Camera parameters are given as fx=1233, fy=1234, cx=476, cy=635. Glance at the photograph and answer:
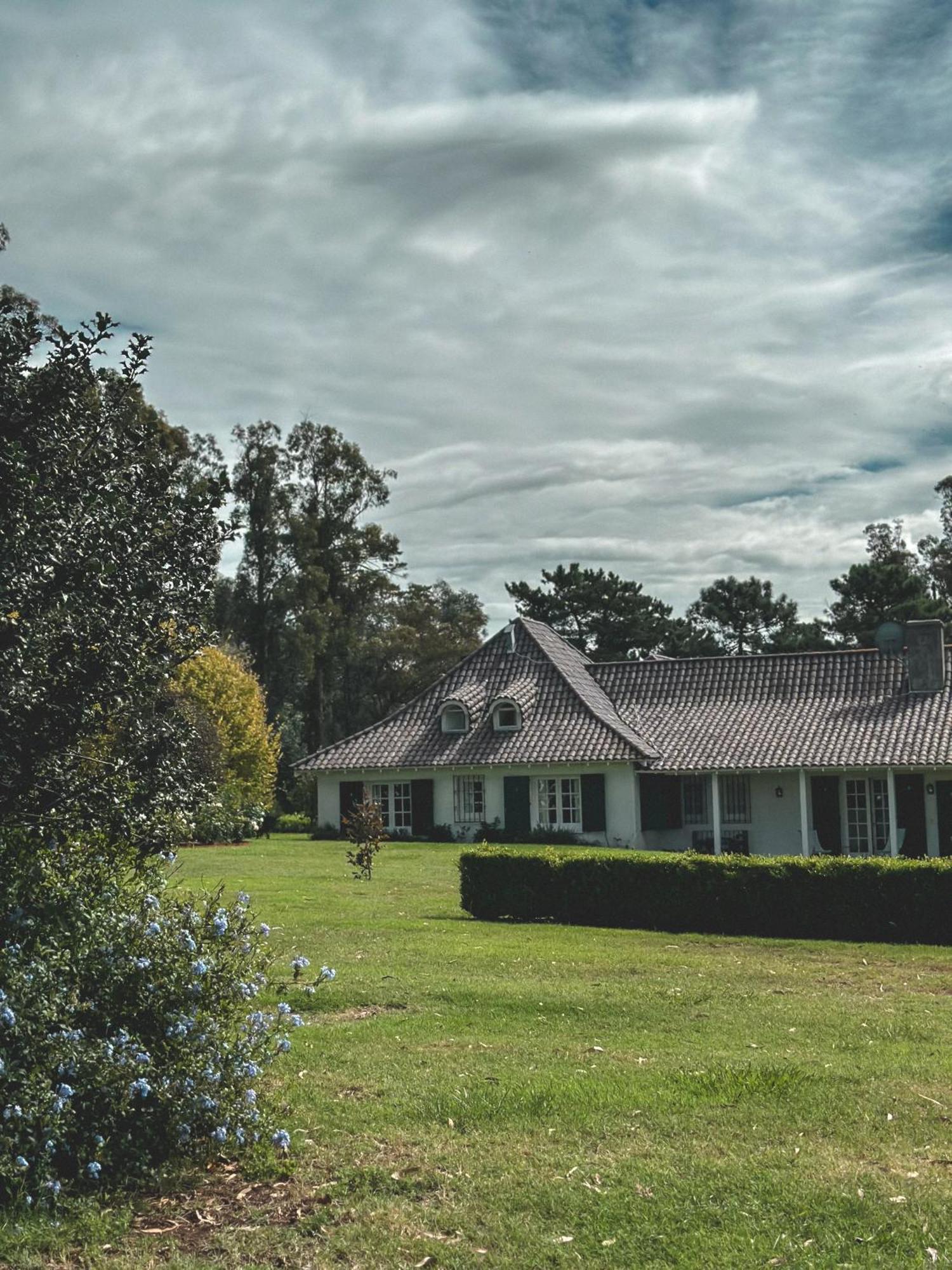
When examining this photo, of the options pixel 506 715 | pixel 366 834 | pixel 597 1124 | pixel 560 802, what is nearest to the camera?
pixel 597 1124

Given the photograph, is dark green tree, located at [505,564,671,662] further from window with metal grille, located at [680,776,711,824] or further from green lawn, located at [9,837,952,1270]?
green lawn, located at [9,837,952,1270]

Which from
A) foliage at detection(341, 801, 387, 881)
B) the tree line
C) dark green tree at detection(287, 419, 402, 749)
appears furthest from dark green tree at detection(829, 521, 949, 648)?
foliage at detection(341, 801, 387, 881)

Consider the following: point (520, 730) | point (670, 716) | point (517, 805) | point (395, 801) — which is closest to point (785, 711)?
point (670, 716)

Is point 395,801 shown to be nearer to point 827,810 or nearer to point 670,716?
point 670,716

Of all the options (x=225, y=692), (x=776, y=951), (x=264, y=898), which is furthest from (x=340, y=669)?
(x=776, y=951)

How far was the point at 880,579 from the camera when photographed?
188ft

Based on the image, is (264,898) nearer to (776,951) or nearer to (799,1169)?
(776,951)

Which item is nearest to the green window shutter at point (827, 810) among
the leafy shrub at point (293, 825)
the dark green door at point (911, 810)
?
the dark green door at point (911, 810)

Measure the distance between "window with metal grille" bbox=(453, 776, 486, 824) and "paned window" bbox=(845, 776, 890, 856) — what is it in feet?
31.9

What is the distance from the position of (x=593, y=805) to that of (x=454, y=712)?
5.55 m

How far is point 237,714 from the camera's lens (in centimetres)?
3972

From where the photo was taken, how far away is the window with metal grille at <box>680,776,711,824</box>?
3322 centimetres

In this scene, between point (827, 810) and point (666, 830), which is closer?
point (827, 810)

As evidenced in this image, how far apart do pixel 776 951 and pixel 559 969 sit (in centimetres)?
339
